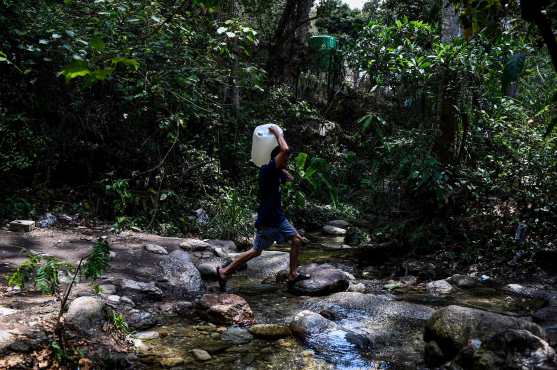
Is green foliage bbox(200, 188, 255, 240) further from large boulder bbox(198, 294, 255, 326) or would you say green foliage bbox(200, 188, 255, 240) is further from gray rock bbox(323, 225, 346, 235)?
large boulder bbox(198, 294, 255, 326)

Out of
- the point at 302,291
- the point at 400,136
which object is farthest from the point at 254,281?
the point at 400,136

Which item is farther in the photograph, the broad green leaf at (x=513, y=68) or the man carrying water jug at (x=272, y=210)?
the man carrying water jug at (x=272, y=210)

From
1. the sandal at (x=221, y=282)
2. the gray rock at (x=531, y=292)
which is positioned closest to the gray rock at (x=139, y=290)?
the sandal at (x=221, y=282)

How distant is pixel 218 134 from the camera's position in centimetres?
1059

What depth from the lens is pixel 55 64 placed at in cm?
845

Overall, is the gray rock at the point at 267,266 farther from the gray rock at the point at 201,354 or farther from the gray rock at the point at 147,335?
the gray rock at the point at 201,354

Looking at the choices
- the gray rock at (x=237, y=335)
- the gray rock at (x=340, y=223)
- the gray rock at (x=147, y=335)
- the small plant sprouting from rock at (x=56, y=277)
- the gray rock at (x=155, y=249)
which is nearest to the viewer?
the small plant sprouting from rock at (x=56, y=277)

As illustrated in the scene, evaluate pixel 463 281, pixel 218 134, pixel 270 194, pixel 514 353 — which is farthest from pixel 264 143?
pixel 218 134

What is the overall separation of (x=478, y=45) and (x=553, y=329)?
4.49 m

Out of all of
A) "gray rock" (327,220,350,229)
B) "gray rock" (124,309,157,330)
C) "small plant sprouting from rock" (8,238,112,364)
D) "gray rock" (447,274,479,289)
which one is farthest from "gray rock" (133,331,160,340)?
"gray rock" (327,220,350,229)

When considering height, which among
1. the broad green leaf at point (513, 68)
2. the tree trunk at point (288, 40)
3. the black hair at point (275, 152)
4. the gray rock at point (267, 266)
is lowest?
the gray rock at point (267, 266)

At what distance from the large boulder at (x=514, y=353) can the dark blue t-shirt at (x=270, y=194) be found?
273cm

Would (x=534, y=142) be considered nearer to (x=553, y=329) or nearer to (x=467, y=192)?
(x=467, y=192)

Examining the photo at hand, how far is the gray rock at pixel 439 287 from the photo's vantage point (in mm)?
6176
